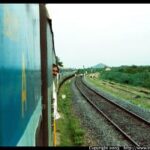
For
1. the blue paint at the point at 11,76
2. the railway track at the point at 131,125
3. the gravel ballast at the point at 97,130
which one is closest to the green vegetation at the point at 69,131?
the gravel ballast at the point at 97,130

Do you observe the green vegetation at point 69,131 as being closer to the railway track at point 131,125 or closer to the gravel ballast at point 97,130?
the gravel ballast at point 97,130

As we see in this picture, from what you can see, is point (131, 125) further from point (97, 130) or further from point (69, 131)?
point (69, 131)

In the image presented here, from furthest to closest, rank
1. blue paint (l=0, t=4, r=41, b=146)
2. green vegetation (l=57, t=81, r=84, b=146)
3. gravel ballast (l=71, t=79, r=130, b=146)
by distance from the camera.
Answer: green vegetation (l=57, t=81, r=84, b=146), gravel ballast (l=71, t=79, r=130, b=146), blue paint (l=0, t=4, r=41, b=146)

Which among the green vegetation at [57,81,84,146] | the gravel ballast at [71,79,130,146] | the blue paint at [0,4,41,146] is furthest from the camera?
the green vegetation at [57,81,84,146]

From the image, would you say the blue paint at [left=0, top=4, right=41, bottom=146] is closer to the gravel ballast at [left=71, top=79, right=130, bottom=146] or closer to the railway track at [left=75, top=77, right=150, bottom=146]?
the railway track at [left=75, top=77, right=150, bottom=146]

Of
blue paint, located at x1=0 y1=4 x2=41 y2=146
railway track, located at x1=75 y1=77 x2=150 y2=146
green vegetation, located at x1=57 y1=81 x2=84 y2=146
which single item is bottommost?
green vegetation, located at x1=57 y1=81 x2=84 y2=146

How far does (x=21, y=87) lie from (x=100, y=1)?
871 mm

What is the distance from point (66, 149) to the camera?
1707 mm

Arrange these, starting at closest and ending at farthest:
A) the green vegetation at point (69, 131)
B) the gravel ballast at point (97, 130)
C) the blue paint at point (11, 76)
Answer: the blue paint at point (11, 76) → the gravel ballast at point (97, 130) → the green vegetation at point (69, 131)

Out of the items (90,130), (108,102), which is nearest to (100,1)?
(90,130)

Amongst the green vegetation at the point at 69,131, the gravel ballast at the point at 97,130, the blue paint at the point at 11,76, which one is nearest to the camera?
the blue paint at the point at 11,76

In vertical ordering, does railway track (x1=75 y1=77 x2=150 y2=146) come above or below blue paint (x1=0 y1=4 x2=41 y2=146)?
below

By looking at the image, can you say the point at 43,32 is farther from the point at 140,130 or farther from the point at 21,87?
the point at 140,130

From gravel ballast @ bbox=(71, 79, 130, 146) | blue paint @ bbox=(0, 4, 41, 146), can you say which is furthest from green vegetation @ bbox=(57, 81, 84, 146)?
blue paint @ bbox=(0, 4, 41, 146)
